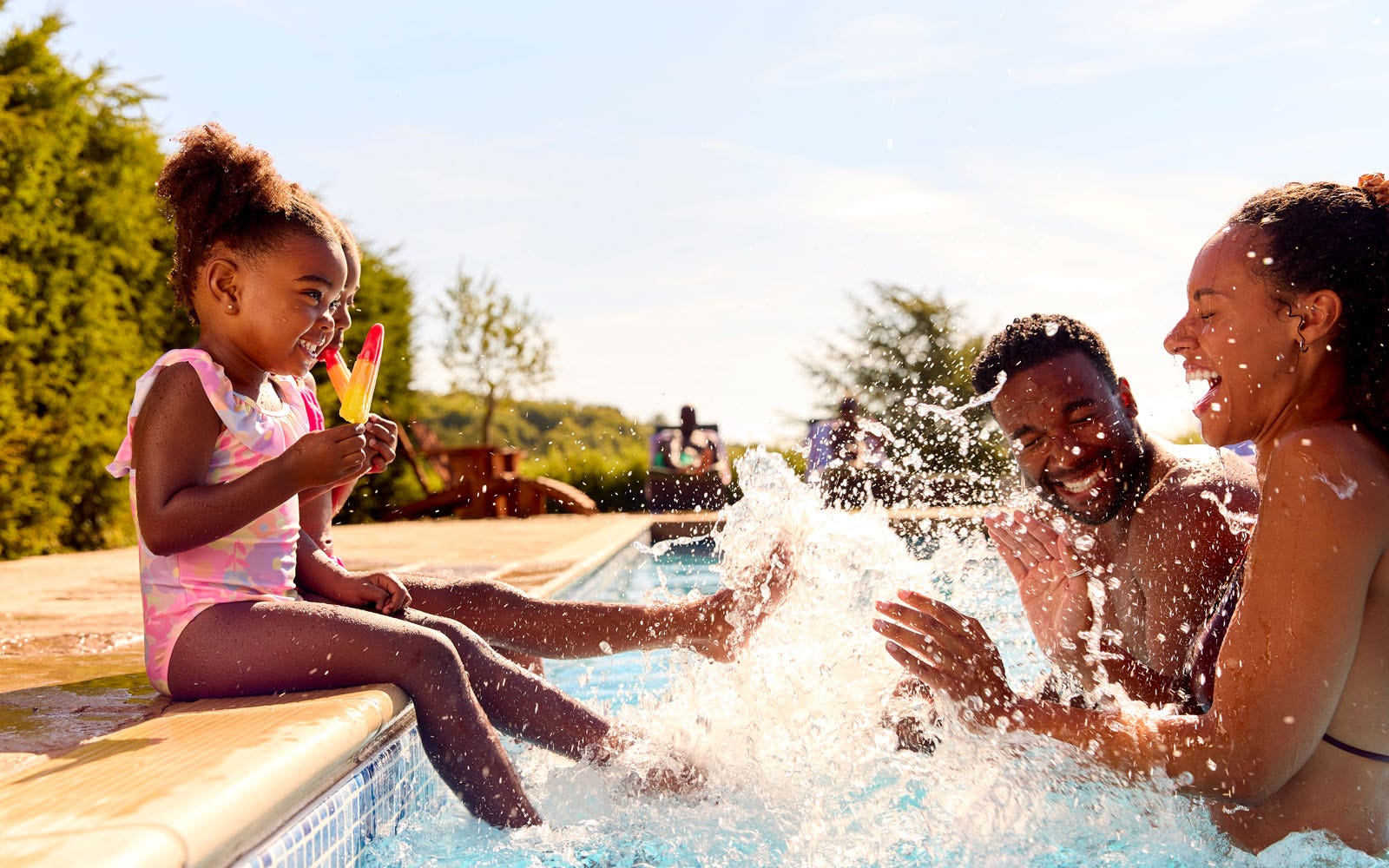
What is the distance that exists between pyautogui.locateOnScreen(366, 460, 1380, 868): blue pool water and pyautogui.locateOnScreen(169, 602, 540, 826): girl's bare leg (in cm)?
14

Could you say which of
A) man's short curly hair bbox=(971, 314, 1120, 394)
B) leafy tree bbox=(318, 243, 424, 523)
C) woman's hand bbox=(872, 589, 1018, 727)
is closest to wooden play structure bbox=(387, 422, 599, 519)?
leafy tree bbox=(318, 243, 424, 523)

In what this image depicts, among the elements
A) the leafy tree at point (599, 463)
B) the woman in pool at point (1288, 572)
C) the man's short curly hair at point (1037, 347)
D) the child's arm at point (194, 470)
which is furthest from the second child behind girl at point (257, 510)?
the leafy tree at point (599, 463)

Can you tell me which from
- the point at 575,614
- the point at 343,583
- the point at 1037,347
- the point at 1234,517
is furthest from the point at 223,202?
the point at 1234,517

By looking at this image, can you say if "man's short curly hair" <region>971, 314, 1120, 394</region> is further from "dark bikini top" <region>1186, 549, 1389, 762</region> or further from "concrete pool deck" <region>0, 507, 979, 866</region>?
"concrete pool deck" <region>0, 507, 979, 866</region>

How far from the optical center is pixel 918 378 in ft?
56.8

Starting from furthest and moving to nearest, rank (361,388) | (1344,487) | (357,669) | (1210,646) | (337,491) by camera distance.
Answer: (337,491) < (361,388) < (357,669) < (1210,646) < (1344,487)

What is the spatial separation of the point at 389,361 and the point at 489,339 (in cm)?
1084

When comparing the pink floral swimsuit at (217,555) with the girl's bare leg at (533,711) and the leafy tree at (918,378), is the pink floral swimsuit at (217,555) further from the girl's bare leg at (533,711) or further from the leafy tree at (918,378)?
the leafy tree at (918,378)

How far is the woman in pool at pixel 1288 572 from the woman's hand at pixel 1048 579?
872mm

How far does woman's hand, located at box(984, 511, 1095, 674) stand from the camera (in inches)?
113

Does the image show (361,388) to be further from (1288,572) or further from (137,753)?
(1288,572)

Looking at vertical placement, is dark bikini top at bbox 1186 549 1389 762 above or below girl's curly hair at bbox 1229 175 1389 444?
below

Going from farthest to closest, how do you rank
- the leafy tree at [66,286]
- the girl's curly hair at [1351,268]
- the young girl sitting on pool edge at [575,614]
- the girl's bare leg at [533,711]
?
the leafy tree at [66,286] → the young girl sitting on pool edge at [575,614] → the girl's bare leg at [533,711] → the girl's curly hair at [1351,268]

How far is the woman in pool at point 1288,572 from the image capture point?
5.28ft
